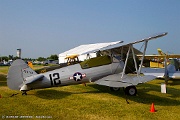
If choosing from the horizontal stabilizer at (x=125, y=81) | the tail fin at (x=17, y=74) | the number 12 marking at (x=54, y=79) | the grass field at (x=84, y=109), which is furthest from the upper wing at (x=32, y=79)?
the horizontal stabilizer at (x=125, y=81)

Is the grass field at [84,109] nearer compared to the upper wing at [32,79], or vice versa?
the grass field at [84,109]

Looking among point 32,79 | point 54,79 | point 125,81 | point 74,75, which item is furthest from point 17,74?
point 125,81

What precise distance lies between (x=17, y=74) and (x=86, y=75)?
3.28 meters

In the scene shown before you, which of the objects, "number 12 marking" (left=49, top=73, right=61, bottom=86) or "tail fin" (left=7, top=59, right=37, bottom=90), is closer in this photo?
"tail fin" (left=7, top=59, right=37, bottom=90)

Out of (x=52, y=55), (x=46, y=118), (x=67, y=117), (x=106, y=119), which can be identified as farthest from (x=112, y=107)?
(x=52, y=55)

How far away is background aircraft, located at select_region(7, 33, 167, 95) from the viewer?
26.9 feet

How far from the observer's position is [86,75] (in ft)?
31.0

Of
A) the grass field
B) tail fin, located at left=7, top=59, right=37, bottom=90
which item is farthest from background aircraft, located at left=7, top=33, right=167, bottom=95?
the grass field

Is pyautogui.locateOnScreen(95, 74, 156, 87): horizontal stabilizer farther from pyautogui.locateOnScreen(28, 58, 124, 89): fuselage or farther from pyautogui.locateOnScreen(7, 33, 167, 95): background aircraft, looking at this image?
pyautogui.locateOnScreen(28, 58, 124, 89): fuselage

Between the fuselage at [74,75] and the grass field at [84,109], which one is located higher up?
the fuselage at [74,75]

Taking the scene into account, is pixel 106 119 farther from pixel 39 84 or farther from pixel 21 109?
pixel 39 84

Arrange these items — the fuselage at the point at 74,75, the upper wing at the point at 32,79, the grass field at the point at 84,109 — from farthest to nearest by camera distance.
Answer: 1. the fuselage at the point at 74,75
2. the upper wing at the point at 32,79
3. the grass field at the point at 84,109

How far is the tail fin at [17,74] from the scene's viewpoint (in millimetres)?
8166

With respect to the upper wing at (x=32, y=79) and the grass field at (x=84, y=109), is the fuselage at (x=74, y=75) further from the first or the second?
the grass field at (x=84, y=109)
